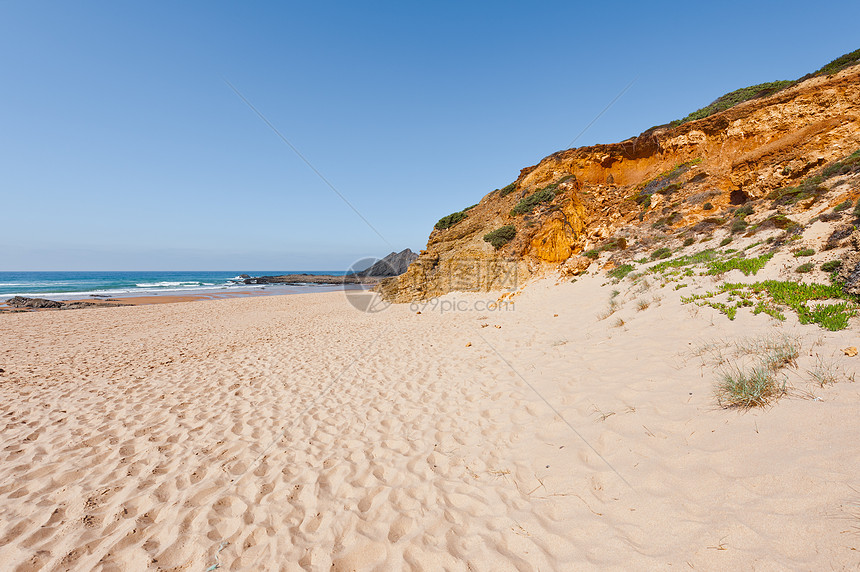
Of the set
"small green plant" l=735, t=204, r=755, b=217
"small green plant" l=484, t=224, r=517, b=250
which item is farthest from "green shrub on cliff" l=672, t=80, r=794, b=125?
"small green plant" l=484, t=224, r=517, b=250

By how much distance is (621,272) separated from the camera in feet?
44.9

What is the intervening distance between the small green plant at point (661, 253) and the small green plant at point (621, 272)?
1.10 meters

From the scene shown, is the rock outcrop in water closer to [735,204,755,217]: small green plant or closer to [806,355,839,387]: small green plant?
[735,204,755,217]: small green plant

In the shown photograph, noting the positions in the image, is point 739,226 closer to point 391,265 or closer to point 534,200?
point 534,200

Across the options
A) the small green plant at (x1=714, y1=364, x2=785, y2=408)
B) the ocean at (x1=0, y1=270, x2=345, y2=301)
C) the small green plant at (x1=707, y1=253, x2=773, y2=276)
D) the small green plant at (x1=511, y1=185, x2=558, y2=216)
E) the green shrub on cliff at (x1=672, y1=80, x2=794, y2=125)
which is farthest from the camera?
the ocean at (x1=0, y1=270, x2=345, y2=301)

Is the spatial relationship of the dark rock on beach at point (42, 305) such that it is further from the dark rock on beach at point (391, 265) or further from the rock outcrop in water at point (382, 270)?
the dark rock on beach at point (391, 265)

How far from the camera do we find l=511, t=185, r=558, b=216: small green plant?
73.3 ft

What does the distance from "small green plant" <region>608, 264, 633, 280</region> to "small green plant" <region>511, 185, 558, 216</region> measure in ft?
31.3

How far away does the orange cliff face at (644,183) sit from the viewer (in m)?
14.9

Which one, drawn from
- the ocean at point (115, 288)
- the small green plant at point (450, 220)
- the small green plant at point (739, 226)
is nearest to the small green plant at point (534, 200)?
the small green plant at point (450, 220)

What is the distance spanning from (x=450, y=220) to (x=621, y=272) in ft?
56.3

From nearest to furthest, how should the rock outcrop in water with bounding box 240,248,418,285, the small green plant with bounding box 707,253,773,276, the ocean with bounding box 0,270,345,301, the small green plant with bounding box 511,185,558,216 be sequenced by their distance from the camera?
the small green plant with bounding box 707,253,773,276 < the small green plant with bounding box 511,185,558,216 < the ocean with bounding box 0,270,345,301 < the rock outcrop in water with bounding box 240,248,418,285

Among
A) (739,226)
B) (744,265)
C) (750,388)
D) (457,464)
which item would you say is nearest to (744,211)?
(739,226)

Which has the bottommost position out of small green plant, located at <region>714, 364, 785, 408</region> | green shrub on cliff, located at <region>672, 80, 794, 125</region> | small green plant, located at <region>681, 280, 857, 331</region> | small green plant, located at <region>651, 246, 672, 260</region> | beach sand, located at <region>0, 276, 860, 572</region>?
beach sand, located at <region>0, 276, 860, 572</region>
